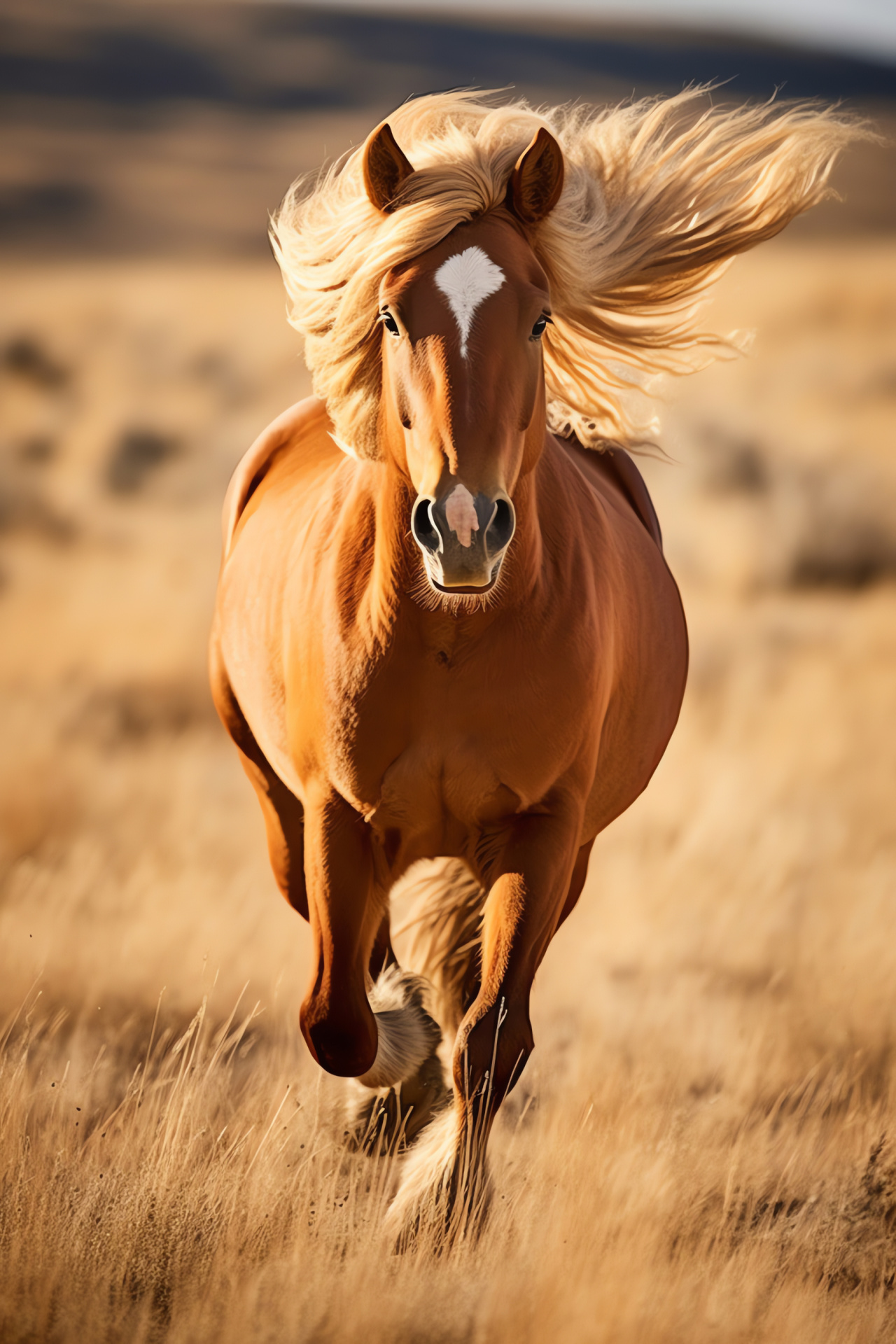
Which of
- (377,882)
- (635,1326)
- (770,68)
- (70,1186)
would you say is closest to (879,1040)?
(635,1326)

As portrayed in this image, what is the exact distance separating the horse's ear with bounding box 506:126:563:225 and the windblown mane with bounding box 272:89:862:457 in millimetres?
35

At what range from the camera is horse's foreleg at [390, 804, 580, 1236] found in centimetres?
304

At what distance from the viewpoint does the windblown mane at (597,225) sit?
3020 millimetres

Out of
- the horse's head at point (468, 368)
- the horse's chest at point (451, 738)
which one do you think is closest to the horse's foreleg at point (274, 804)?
the horse's chest at point (451, 738)

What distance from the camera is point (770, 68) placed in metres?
53.1

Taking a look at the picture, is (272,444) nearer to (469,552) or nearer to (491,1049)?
(469,552)

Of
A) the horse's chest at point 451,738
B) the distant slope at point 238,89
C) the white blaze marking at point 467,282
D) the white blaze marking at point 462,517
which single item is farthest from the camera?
the distant slope at point 238,89

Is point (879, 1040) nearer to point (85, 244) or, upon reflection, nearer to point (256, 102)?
point (85, 244)

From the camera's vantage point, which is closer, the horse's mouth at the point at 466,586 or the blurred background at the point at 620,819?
the horse's mouth at the point at 466,586

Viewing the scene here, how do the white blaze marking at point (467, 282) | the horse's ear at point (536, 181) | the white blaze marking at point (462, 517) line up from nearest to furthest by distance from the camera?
1. the white blaze marking at point (462, 517)
2. the white blaze marking at point (467, 282)
3. the horse's ear at point (536, 181)

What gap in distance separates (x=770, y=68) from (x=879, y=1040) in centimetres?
5537

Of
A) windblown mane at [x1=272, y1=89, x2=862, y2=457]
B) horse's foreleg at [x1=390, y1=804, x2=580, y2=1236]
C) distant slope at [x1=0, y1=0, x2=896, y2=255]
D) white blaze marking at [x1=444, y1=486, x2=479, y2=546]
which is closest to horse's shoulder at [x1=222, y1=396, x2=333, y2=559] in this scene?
windblown mane at [x1=272, y1=89, x2=862, y2=457]

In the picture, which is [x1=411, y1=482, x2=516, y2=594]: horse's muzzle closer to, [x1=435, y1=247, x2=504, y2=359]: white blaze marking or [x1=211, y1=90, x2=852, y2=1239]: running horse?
[x1=211, y1=90, x2=852, y2=1239]: running horse

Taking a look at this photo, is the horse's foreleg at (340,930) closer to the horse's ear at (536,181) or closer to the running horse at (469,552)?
the running horse at (469,552)
